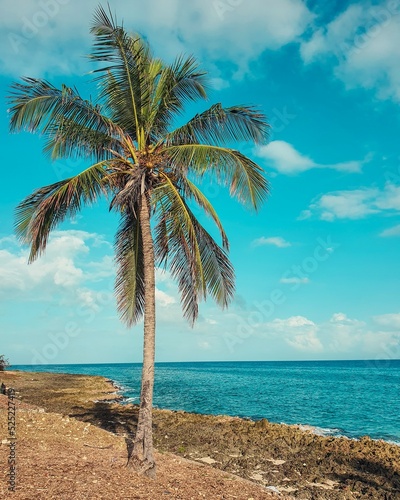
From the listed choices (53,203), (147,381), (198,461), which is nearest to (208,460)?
(198,461)

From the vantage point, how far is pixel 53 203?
10.1m

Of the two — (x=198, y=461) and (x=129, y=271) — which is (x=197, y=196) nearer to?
(x=129, y=271)

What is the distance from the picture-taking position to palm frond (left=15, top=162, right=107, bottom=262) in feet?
32.2

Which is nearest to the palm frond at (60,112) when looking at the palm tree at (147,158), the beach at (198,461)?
the palm tree at (147,158)

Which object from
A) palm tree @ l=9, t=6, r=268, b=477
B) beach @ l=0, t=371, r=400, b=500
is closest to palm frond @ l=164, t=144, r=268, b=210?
palm tree @ l=9, t=6, r=268, b=477

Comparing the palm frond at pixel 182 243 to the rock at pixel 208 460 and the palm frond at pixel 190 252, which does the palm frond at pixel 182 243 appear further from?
the rock at pixel 208 460

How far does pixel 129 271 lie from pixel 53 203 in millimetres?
3408

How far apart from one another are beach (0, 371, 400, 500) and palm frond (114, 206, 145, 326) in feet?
11.9

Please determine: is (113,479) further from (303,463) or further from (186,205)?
(303,463)

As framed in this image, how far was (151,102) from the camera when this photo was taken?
10969 mm

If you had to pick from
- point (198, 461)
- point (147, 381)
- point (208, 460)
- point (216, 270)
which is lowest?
point (208, 460)

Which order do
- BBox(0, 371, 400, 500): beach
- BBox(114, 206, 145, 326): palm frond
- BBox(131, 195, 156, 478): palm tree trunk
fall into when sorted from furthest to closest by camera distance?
BBox(114, 206, 145, 326): palm frond, BBox(131, 195, 156, 478): palm tree trunk, BBox(0, 371, 400, 500): beach

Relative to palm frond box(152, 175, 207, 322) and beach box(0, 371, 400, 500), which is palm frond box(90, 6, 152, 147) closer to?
palm frond box(152, 175, 207, 322)

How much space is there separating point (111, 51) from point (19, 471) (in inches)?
360
